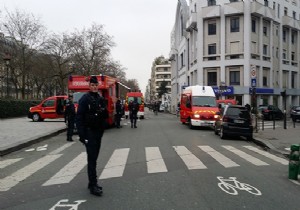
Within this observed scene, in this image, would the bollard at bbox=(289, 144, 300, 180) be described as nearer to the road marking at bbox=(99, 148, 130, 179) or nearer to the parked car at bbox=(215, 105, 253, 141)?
the road marking at bbox=(99, 148, 130, 179)

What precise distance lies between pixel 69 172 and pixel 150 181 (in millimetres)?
2110

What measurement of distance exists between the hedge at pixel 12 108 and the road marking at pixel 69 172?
A: 24.7 metres

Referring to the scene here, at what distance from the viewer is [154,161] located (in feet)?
33.2

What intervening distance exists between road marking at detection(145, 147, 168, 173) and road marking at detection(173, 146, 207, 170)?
0.65 meters

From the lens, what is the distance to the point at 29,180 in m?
7.69

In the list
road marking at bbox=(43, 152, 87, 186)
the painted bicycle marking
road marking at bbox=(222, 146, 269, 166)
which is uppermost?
the painted bicycle marking

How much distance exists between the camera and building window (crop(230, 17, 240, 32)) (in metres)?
47.6

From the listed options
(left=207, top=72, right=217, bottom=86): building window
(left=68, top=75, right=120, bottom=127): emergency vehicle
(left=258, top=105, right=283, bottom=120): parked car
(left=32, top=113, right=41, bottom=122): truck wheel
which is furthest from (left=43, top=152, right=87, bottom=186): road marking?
(left=207, top=72, right=217, bottom=86): building window

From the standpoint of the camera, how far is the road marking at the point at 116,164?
8227 millimetres

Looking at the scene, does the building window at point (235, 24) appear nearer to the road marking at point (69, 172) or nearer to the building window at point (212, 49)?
the building window at point (212, 49)

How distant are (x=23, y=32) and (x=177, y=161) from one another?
44.7 metres

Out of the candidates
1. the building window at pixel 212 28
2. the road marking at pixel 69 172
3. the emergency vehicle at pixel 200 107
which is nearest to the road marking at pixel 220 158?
the road marking at pixel 69 172

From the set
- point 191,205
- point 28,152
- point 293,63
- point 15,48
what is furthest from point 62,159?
point 293,63

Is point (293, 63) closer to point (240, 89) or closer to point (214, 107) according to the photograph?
point (240, 89)
